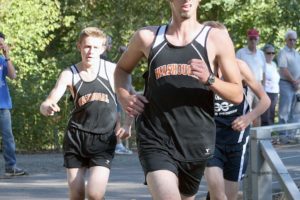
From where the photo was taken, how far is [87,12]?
3450 centimetres

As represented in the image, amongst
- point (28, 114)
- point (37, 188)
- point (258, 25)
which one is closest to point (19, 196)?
point (37, 188)

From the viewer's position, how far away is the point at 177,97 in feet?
21.3

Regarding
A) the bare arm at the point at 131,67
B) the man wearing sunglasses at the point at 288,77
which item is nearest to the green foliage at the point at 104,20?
the man wearing sunglasses at the point at 288,77

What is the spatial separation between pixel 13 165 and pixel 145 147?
26.8 ft

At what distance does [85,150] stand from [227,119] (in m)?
1.39

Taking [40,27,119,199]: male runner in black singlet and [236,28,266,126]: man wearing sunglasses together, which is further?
A: [236,28,266,126]: man wearing sunglasses

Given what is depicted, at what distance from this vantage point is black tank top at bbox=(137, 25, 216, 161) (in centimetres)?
646

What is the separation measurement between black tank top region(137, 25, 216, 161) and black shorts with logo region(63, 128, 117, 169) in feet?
7.32

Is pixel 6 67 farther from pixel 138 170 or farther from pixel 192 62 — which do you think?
pixel 192 62

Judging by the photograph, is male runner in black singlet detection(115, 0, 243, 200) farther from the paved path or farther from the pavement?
the paved path

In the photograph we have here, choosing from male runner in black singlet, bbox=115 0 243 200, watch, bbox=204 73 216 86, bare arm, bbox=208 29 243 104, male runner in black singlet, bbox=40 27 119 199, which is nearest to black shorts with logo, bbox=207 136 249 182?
A: male runner in black singlet, bbox=40 27 119 199

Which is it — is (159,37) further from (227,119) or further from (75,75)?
(227,119)

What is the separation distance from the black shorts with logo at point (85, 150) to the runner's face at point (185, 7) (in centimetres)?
265

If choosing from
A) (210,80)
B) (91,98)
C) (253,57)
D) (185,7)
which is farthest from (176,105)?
(253,57)
